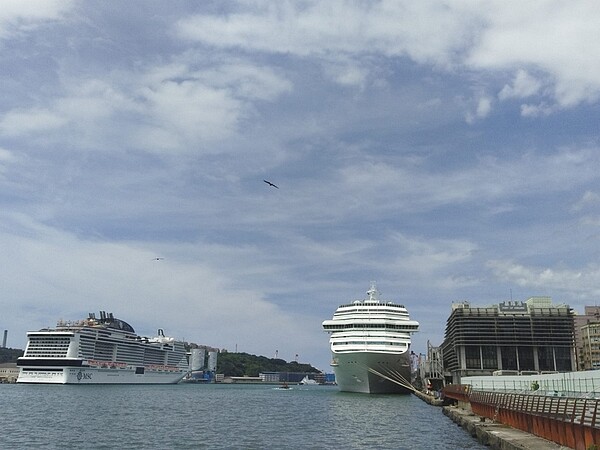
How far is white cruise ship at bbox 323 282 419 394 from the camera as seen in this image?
324 ft

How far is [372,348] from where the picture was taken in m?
99.5

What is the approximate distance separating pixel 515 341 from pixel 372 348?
299 feet

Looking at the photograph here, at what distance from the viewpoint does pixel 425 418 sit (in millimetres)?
66375

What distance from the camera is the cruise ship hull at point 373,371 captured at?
97.7 metres

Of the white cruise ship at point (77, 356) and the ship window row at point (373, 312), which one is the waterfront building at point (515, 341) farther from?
the white cruise ship at point (77, 356)

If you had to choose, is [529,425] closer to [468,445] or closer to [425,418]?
[468,445]

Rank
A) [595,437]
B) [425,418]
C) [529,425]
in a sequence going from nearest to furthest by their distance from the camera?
[595,437] → [529,425] → [425,418]

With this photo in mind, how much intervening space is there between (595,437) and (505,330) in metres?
163

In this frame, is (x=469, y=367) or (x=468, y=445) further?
(x=469, y=367)

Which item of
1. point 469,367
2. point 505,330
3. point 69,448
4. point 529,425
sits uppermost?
point 505,330

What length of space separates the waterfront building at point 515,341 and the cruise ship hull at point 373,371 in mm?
71356

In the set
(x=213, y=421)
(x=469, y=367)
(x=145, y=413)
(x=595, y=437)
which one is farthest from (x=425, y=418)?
(x=469, y=367)

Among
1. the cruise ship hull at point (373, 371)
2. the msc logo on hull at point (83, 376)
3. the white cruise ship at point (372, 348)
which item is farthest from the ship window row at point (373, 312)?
the msc logo on hull at point (83, 376)

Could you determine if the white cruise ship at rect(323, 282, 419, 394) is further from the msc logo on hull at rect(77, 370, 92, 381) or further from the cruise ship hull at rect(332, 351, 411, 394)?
the msc logo on hull at rect(77, 370, 92, 381)
